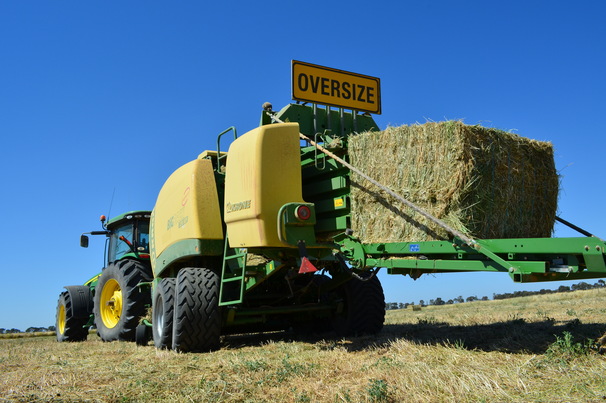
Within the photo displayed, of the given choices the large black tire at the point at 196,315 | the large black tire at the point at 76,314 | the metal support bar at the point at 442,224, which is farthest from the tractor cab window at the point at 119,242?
the metal support bar at the point at 442,224

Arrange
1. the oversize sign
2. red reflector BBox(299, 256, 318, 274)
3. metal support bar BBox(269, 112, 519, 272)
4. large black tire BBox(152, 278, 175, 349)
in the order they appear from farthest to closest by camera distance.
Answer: the oversize sign < large black tire BBox(152, 278, 175, 349) < red reflector BBox(299, 256, 318, 274) < metal support bar BBox(269, 112, 519, 272)

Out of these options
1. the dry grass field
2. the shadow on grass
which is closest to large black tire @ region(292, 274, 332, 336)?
the shadow on grass

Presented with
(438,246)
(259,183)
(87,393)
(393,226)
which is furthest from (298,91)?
(87,393)

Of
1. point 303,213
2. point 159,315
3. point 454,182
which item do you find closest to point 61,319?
point 159,315

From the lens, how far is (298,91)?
26.9 ft

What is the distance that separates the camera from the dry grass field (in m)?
3.89

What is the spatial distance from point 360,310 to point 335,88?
3.67m

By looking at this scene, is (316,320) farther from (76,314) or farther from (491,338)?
(76,314)

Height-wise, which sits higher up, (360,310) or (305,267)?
(305,267)

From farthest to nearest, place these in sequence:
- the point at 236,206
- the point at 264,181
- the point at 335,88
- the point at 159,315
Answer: the point at 335,88, the point at 159,315, the point at 236,206, the point at 264,181

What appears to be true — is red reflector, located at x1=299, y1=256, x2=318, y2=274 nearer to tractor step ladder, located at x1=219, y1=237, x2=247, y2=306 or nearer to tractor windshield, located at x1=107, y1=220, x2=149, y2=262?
tractor step ladder, located at x1=219, y1=237, x2=247, y2=306

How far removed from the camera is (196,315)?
731 cm

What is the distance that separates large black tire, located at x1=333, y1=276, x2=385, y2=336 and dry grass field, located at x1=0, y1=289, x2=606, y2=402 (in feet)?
4.19

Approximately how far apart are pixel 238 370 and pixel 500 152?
361cm
